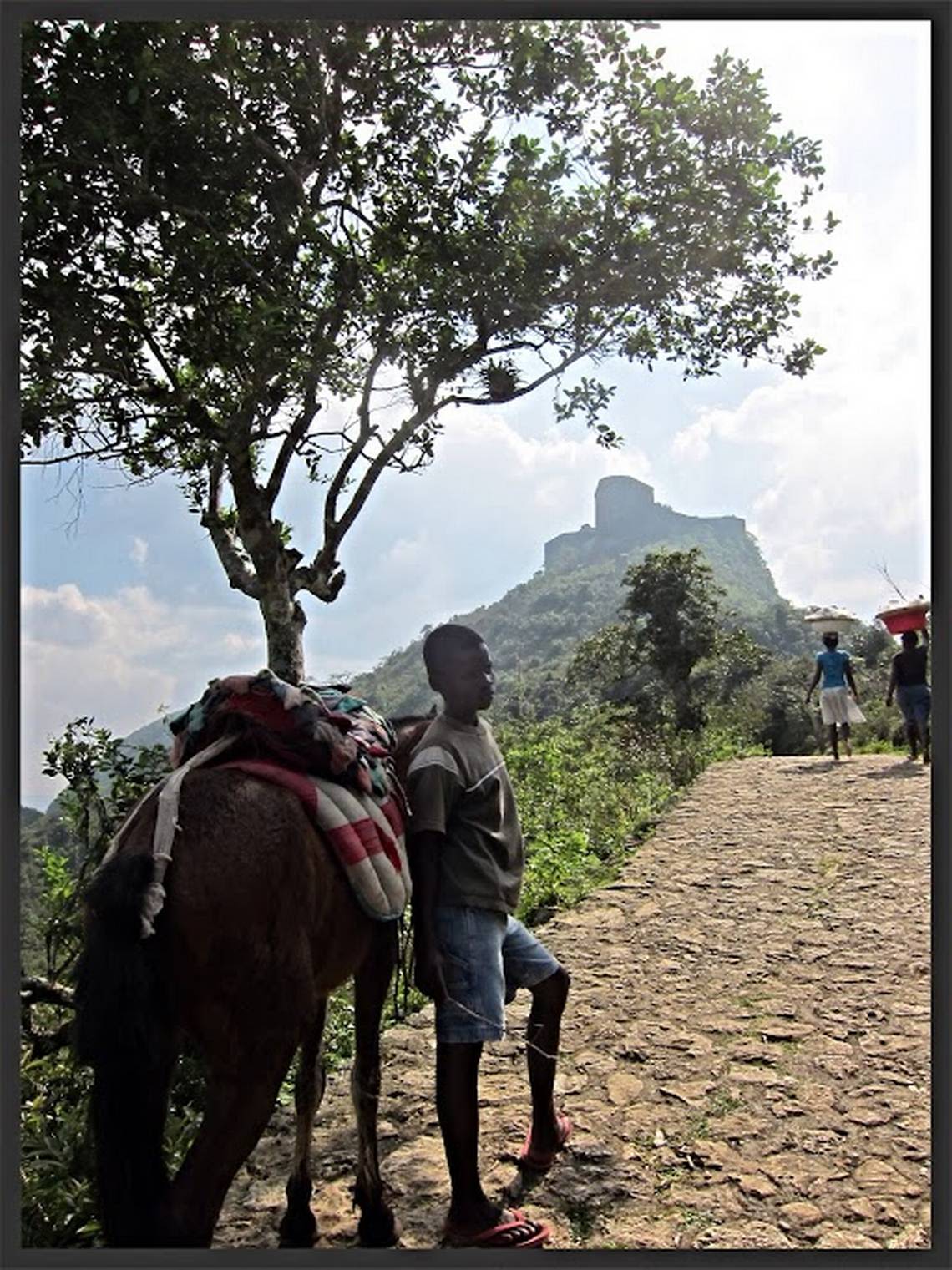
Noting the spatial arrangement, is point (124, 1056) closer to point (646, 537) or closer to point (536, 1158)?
point (536, 1158)

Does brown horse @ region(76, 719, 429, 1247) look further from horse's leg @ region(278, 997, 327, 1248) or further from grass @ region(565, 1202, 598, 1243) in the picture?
grass @ region(565, 1202, 598, 1243)

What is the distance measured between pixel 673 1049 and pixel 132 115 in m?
5.58

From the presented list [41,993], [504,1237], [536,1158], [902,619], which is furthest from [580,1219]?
[902,619]

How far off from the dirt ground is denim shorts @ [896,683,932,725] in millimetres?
3140

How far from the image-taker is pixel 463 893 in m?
2.70

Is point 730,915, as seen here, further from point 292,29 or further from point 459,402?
point 292,29

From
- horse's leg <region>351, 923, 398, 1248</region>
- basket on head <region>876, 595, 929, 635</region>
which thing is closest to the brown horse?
horse's leg <region>351, 923, 398, 1248</region>

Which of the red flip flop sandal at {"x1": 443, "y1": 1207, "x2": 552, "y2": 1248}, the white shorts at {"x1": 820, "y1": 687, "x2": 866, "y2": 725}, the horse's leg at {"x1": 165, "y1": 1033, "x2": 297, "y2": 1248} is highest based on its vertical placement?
the white shorts at {"x1": 820, "y1": 687, "x2": 866, "y2": 725}

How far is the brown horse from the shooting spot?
2.09 m

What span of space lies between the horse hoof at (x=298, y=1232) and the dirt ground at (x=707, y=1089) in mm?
51

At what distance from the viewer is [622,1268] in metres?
2.44

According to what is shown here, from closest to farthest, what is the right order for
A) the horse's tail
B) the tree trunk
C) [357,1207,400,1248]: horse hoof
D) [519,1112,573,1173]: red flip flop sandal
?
the horse's tail → [357,1207,400,1248]: horse hoof → [519,1112,573,1173]: red flip flop sandal → the tree trunk

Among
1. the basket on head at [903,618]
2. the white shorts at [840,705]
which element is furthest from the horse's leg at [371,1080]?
the white shorts at [840,705]

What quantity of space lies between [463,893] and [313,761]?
1.87ft
